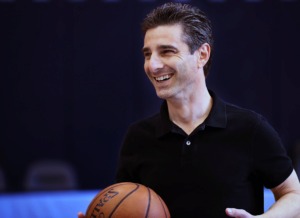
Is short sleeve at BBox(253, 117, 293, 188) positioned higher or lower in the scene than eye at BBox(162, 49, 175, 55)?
lower

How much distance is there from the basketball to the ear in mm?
549

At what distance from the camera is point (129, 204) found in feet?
6.07

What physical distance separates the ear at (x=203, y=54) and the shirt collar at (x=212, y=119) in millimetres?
160

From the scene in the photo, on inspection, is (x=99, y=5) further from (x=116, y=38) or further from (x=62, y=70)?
(x=62, y=70)

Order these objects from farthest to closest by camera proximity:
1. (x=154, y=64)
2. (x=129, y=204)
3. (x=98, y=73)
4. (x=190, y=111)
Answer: (x=98, y=73), (x=190, y=111), (x=154, y=64), (x=129, y=204)

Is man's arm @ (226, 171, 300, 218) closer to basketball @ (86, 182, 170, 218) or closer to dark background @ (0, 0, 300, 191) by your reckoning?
basketball @ (86, 182, 170, 218)

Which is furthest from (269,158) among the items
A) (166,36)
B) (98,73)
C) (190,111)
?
(98,73)

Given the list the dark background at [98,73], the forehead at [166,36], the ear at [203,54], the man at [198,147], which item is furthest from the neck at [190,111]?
the dark background at [98,73]

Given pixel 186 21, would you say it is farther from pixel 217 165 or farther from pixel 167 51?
pixel 217 165

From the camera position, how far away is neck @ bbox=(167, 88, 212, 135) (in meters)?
2.05

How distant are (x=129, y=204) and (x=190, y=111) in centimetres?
46

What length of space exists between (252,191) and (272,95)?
Answer: 4.15 m

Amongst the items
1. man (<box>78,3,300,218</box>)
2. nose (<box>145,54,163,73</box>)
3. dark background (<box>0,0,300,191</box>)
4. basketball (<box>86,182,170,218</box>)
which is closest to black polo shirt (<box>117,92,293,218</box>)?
man (<box>78,3,300,218</box>)

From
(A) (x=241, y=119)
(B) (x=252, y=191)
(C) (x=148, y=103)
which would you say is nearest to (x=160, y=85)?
(A) (x=241, y=119)
